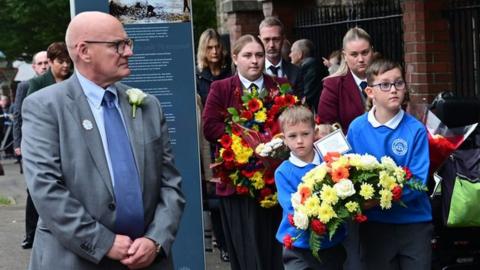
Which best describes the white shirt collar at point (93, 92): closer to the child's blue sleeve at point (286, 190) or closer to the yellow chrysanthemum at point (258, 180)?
the child's blue sleeve at point (286, 190)

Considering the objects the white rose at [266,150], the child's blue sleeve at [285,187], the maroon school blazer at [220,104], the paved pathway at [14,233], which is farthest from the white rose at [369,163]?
the paved pathway at [14,233]

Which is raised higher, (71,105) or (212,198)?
(71,105)

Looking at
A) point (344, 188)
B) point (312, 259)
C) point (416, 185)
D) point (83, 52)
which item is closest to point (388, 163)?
point (416, 185)

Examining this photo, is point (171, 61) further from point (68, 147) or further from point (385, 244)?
point (68, 147)

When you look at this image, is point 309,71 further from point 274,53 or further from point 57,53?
point 57,53

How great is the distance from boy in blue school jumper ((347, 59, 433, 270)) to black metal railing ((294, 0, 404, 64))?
17.1 feet

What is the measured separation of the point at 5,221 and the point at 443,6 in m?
7.23

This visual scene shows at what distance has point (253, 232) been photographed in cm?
775

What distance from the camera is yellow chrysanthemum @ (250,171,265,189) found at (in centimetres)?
745

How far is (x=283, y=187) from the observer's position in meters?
6.38

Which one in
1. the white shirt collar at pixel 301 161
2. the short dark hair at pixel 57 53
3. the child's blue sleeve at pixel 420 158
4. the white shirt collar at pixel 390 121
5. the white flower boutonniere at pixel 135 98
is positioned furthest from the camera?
the short dark hair at pixel 57 53

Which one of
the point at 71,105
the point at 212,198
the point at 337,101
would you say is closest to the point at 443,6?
the point at 212,198

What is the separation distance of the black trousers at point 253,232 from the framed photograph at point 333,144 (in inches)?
55.9

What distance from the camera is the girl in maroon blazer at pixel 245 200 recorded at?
777 cm
